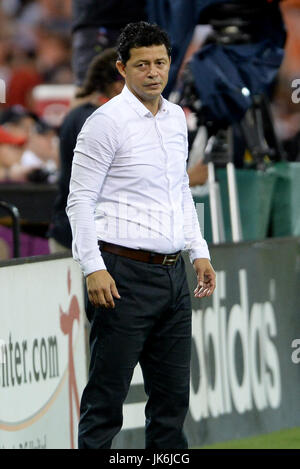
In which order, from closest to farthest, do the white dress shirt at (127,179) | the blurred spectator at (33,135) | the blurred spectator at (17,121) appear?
1. the white dress shirt at (127,179)
2. the blurred spectator at (33,135)
3. the blurred spectator at (17,121)

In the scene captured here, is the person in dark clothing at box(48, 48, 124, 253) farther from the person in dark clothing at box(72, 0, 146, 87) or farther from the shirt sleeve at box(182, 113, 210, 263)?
the shirt sleeve at box(182, 113, 210, 263)

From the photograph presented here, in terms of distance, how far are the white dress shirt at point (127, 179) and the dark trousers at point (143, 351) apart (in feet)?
0.42

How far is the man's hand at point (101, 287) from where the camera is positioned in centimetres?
515

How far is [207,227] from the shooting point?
8.77 metres

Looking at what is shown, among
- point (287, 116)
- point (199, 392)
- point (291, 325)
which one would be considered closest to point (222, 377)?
point (199, 392)

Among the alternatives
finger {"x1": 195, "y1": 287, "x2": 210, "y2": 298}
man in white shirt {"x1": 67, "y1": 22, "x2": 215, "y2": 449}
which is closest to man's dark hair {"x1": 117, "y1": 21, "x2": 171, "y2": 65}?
man in white shirt {"x1": 67, "y1": 22, "x2": 215, "y2": 449}

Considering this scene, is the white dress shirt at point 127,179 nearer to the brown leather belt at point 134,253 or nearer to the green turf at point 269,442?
the brown leather belt at point 134,253

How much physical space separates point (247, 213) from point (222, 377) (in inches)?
Result: 65.5

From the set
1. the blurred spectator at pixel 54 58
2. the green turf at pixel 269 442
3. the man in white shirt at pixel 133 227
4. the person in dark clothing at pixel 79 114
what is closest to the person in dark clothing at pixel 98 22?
the person in dark clothing at pixel 79 114

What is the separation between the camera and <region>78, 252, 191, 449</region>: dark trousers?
17.6 feet

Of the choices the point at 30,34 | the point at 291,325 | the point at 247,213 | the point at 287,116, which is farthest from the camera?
the point at 30,34

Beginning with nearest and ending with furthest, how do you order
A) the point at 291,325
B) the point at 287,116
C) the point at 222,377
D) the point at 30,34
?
the point at 222,377 < the point at 291,325 < the point at 287,116 < the point at 30,34

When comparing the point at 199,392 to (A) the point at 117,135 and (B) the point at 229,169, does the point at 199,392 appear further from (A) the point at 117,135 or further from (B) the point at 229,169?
(A) the point at 117,135

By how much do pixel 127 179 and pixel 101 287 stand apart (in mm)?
494
